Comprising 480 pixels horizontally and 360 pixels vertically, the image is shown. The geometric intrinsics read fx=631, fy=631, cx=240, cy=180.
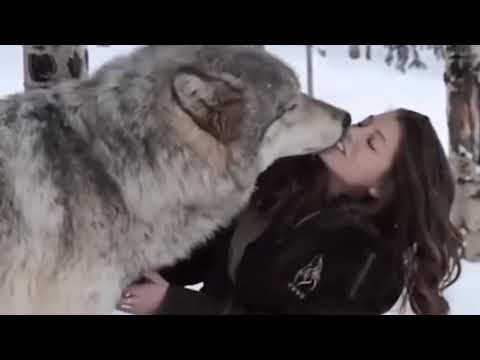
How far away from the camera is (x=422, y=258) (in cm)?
238

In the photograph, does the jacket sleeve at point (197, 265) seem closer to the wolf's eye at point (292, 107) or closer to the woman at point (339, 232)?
the woman at point (339, 232)

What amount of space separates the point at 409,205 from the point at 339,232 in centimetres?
28

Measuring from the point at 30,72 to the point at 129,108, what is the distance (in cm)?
55

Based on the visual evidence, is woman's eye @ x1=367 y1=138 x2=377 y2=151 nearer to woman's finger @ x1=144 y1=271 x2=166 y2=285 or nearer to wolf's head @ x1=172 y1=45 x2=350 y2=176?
wolf's head @ x1=172 y1=45 x2=350 y2=176

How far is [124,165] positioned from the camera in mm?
1942

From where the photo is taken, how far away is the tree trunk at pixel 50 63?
2.23 metres

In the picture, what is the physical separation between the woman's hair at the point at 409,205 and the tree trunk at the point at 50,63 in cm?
81

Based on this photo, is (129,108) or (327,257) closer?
(129,108)

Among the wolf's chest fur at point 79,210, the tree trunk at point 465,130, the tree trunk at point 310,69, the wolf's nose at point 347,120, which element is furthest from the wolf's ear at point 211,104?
the tree trunk at point 465,130

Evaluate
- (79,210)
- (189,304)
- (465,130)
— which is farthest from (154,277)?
(465,130)

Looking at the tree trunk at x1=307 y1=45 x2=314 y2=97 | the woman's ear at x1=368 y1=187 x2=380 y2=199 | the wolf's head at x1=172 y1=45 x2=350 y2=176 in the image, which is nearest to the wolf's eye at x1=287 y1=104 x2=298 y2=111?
the wolf's head at x1=172 y1=45 x2=350 y2=176

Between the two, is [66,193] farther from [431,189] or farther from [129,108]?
[431,189]
